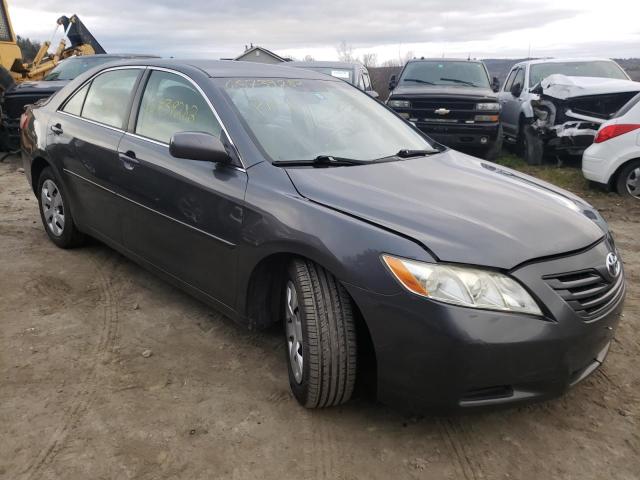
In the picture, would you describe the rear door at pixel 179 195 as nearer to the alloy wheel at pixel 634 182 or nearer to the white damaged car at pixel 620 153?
the white damaged car at pixel 620 153

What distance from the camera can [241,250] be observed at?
2.89m

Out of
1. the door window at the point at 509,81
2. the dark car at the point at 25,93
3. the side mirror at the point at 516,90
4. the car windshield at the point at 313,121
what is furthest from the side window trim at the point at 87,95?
the door window at the point at 509,81

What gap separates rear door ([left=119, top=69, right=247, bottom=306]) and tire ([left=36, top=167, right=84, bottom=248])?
1.12m

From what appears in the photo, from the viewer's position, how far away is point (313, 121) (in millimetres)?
3367

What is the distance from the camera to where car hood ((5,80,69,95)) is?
9.64 m

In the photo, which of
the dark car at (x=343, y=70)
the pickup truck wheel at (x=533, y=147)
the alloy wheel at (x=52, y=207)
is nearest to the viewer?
the alloy wheel at (x=52, y=207)

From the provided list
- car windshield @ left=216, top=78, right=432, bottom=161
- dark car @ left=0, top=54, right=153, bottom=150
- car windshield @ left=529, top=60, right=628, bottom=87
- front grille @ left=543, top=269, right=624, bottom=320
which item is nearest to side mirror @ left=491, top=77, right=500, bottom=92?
car windshield @ left=529, top=60, right=628, bottom=87

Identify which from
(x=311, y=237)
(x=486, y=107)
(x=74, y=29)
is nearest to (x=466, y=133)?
(x=486, y=107)

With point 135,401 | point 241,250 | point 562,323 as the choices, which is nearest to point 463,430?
point 562,323

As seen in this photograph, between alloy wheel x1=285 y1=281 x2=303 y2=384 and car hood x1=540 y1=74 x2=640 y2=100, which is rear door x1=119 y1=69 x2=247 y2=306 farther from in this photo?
car hood x1=540 y1=74 x2=640 y2=100

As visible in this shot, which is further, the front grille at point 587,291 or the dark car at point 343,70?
the dark car at point 343,70

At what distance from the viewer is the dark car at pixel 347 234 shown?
7.36 ft

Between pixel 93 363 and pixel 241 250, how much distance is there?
1.13 m

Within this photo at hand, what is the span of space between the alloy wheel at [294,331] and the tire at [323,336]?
4cm
